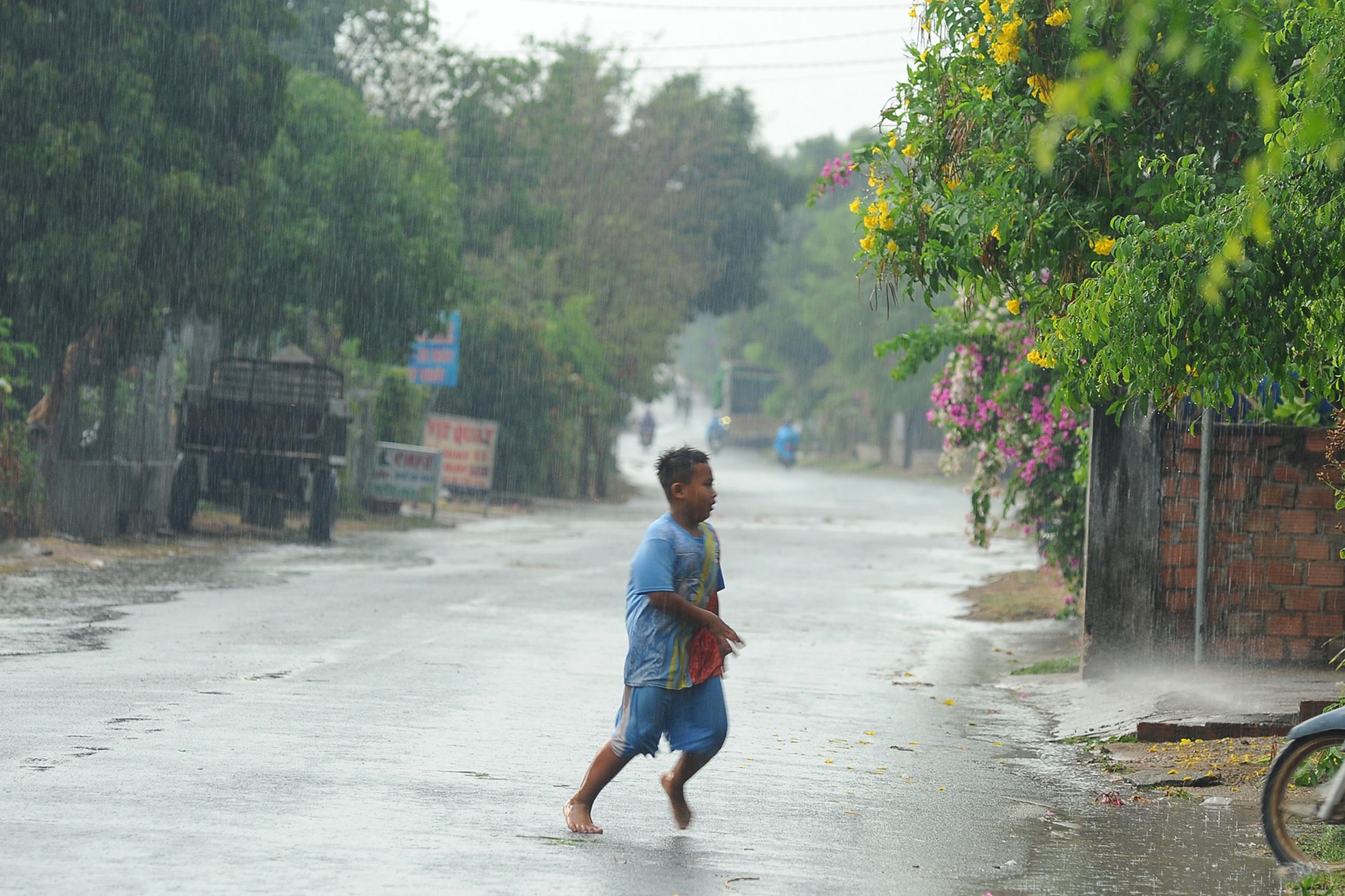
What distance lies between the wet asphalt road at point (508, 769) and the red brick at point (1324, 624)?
1954 millimetres

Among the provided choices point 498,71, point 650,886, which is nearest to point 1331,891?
point 650,886

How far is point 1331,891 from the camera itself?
6145 mm

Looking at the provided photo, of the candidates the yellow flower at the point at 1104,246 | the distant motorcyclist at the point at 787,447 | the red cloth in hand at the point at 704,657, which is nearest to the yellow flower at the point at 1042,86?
the yellow flower at the point at 1104,246

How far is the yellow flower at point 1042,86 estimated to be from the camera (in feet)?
33.3

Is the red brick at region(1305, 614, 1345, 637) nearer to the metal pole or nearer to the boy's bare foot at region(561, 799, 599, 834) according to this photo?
the metal pole

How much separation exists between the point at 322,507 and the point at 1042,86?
657 inches

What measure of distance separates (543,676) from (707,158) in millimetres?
53727

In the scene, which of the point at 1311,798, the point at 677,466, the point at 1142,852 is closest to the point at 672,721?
the point at 677,466

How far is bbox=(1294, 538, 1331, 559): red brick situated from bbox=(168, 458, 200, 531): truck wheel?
55.0ft

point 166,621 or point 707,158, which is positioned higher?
point 707,158

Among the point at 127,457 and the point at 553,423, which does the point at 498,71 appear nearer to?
the point at 553,423

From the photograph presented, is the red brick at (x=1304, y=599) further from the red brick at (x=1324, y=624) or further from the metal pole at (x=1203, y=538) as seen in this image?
the metal pole at (x=1203, y=538)

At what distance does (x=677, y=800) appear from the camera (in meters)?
6.97

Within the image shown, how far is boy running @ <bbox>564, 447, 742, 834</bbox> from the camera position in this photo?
6754mm
